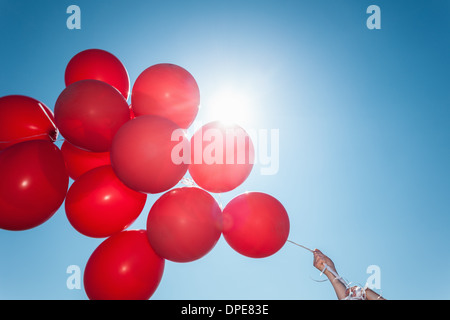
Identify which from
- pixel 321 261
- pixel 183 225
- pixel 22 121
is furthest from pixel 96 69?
pixel 321 261

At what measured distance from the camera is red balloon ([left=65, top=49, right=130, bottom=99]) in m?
2.05

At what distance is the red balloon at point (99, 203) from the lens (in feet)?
5.49

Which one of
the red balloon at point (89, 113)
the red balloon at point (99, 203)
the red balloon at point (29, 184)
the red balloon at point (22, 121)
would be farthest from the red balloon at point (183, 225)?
the red balloon at point (22, 121)

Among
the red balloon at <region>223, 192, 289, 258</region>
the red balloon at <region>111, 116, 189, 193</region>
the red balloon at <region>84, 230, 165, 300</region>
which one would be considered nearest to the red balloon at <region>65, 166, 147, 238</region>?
the red balloon at <region>84, 230, 165, 300</region>

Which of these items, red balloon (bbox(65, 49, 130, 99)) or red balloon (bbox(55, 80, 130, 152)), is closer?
red balloon (bbox(55, 80, 130, 152))

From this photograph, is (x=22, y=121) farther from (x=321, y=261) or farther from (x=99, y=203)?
(x=321, y=261)

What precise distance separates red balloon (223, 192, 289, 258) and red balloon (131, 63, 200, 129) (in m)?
0.77

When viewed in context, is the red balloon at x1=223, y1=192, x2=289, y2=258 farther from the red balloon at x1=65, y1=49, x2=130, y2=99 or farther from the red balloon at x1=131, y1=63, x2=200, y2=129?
the red balloon at x1=65, y1=49, x2=130, y2=99

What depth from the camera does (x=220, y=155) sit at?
1.67 metres

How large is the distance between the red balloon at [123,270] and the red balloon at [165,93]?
867 millimetres

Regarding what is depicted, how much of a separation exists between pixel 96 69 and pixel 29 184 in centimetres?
99
